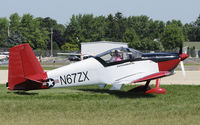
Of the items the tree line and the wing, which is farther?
the tree line

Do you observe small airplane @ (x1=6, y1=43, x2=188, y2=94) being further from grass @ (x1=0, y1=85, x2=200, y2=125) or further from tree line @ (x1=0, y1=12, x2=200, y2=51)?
tree line @ (x1=0, y1=12, x2=200, y2=51)

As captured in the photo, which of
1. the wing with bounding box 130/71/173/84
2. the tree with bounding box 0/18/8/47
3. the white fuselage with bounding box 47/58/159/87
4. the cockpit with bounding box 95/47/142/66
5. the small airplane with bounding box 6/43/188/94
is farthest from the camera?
the tree with bounding box 0/18/8/47

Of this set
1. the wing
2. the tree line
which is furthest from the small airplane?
the tree line

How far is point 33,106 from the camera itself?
30.8 ft

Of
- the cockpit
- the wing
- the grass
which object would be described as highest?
the cockpit

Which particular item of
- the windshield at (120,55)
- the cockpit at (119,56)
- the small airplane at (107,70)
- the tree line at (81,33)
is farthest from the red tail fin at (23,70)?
the tree line at (81,33)

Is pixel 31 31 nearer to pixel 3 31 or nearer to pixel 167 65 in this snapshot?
pixel 3 31

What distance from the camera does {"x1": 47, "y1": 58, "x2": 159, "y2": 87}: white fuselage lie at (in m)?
11.3

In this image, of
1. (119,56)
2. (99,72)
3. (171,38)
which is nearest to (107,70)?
(99,72)

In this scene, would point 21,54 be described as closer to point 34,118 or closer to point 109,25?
point 34,118

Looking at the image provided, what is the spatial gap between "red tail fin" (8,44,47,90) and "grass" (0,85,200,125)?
464 mm

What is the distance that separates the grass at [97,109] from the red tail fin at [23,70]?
1.52 feet

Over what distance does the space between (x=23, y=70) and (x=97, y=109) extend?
3.14 meters

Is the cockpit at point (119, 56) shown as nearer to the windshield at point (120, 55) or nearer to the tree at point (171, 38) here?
the windshield at point (120, 55)
